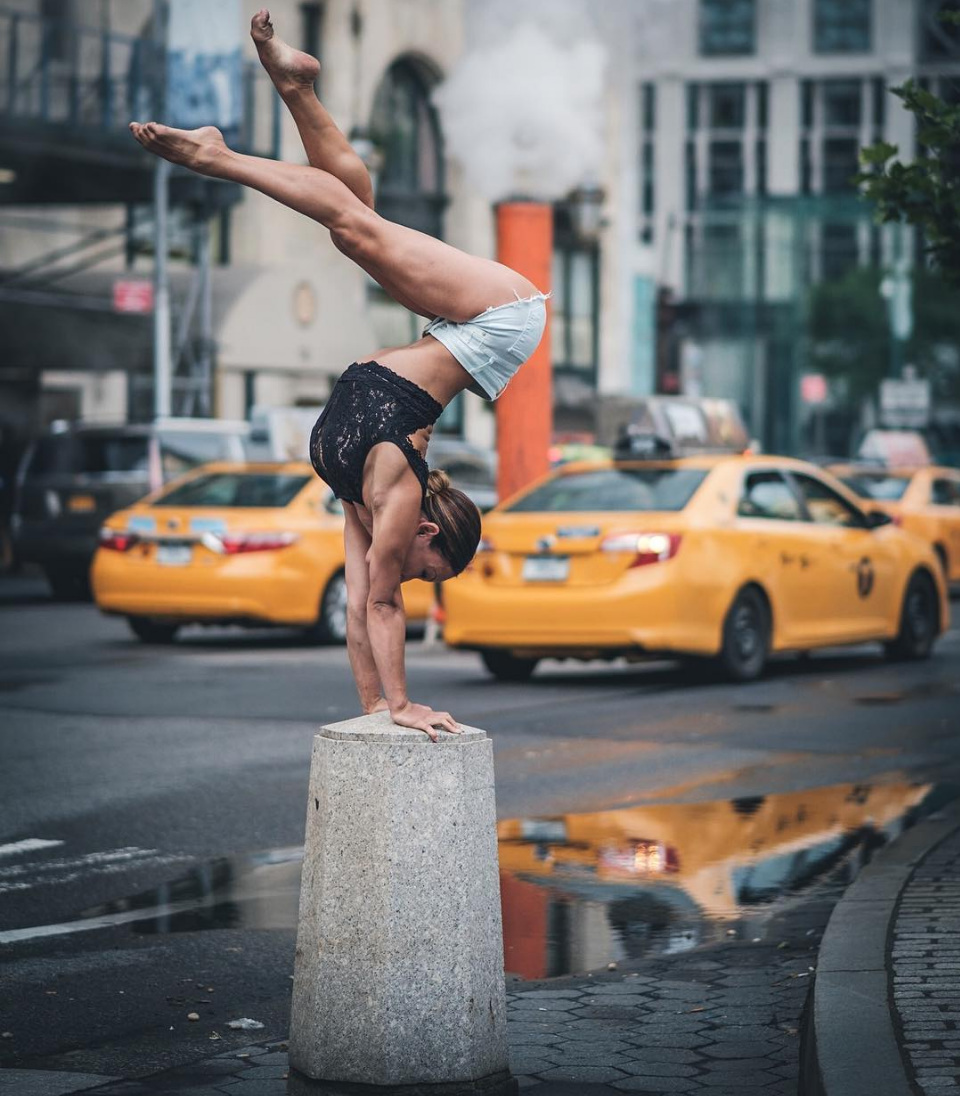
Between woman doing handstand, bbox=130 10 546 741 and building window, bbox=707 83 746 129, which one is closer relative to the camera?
woman doing handstand, bbox=130 10 546 741

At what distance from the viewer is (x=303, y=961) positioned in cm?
462

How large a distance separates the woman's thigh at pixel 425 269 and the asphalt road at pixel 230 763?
6.02 feet

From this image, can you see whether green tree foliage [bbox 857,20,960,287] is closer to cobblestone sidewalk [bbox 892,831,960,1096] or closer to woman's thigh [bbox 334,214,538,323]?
cobblestone sidewalk [bbox 892,831,960,1096]

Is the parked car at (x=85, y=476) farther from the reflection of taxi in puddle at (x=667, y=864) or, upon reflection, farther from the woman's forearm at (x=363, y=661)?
the woman's forearm at (x=363, y=661)

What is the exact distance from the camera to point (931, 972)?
5.31m

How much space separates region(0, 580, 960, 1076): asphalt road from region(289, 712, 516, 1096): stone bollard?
730 mm

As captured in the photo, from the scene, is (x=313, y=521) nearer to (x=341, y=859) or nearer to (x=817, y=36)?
(x=341, y=859)

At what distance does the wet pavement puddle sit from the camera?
6414 millimetres

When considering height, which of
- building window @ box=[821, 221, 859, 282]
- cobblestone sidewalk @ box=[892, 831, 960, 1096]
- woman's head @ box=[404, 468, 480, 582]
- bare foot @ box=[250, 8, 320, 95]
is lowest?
cobblestone sidewalk @ box=[892, 831, 960, 1096]

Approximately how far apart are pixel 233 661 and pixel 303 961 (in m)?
10.6

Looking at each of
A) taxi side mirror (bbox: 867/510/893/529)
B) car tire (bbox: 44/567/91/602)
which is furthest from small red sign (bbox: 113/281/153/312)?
taxi side mirror (bbox: 867/510/893/529)

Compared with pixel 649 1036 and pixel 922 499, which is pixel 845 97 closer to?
pixel 922 499

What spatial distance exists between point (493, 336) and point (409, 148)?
3781 centimetres

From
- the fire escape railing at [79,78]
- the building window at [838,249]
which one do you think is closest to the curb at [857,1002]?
the fire escape railing at [79,78]
